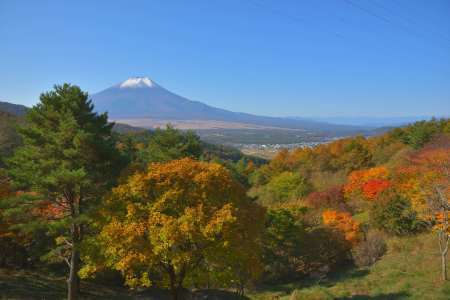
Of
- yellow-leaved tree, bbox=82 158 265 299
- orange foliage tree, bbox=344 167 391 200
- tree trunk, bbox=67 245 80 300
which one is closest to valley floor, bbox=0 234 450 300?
tree trunk, bbox=67 245 80 300

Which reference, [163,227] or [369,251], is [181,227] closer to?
[163,227]

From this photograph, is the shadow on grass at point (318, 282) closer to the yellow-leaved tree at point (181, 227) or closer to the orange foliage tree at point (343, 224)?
the orange foliage tree at point (343, 224)

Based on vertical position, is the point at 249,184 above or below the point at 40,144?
below

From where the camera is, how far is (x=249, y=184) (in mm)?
71562

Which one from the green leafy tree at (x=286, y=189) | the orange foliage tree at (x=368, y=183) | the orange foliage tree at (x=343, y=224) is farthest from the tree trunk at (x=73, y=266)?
the green leafy tree at (x=286, y=189)

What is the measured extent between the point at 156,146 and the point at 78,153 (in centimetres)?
1694

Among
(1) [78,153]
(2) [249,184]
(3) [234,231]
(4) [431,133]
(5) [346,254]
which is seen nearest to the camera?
(3) [234,231]

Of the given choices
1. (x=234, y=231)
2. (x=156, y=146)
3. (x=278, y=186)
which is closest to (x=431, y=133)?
(x=278, y=186)

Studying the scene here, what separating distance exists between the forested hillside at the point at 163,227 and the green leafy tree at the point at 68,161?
0.19 feet

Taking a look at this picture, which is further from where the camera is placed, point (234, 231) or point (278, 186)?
point (278, 186)

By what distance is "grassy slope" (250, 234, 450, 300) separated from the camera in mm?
17938

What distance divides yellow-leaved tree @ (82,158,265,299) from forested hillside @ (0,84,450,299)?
5 cm

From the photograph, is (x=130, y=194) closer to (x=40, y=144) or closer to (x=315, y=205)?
(x=40, y=144)

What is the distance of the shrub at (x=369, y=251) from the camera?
26.7m
